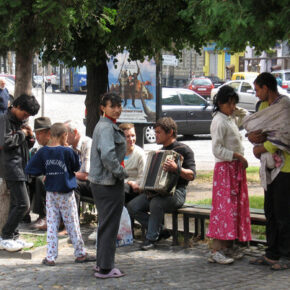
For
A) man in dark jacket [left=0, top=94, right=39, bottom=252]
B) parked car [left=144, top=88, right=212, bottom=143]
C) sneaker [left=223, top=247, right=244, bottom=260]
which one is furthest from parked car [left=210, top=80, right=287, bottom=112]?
man in dark jacket [left=0, top=94, right=39, bottom=252]

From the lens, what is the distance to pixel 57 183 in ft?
22.6

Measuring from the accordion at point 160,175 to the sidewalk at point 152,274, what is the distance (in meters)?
0.68

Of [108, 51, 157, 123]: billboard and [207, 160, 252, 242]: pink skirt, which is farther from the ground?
[108, 51, 157, 123]: billboard

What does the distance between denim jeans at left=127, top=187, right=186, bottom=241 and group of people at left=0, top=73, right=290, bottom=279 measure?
0.01m

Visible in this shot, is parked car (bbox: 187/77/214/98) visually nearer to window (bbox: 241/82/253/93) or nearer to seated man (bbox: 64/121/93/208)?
window (bbox: 241/82/253/93)

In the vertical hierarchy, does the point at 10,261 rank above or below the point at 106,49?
below

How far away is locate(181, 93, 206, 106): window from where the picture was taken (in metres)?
20.6

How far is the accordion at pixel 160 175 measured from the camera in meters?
7.42

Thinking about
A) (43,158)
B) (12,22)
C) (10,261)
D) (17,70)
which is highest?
(12,22)

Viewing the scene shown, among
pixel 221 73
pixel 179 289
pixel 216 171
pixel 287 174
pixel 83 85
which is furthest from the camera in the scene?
pixel 221 73

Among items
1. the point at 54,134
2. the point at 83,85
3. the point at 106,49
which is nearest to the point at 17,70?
the point at 54,134

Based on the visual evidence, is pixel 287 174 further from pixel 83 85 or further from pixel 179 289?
pixel 83 85

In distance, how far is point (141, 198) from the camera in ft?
25.7

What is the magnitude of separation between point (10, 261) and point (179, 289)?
207 centimetres
